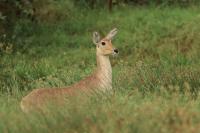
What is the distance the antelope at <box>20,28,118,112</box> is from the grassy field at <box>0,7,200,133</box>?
0.21 m

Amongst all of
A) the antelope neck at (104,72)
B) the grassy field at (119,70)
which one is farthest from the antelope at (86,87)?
the grassy field at (119,70)

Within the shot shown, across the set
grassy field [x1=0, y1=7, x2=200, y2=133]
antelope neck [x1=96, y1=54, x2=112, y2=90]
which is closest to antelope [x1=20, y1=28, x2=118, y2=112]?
antelope neck [x1=96, y1=54, x2=112, y2=90]

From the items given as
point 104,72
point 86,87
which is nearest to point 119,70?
point 104,72

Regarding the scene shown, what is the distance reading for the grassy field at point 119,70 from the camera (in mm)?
8117

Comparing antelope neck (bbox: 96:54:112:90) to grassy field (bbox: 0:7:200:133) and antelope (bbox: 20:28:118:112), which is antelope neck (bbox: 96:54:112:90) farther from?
grassy field (bbox: 0:7:200:133)

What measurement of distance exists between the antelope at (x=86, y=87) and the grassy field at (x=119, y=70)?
8.1 inches

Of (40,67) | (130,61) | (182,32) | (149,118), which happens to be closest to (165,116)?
(149,118)

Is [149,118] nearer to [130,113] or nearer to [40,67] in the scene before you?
[130,113]

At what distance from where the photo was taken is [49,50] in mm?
21234

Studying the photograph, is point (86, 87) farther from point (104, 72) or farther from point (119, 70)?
point (119, 70)

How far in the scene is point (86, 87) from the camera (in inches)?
450

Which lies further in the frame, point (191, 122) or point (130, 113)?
point (130, 113)

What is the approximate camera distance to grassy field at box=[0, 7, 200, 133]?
26.6ft

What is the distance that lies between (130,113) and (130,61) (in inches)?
433
